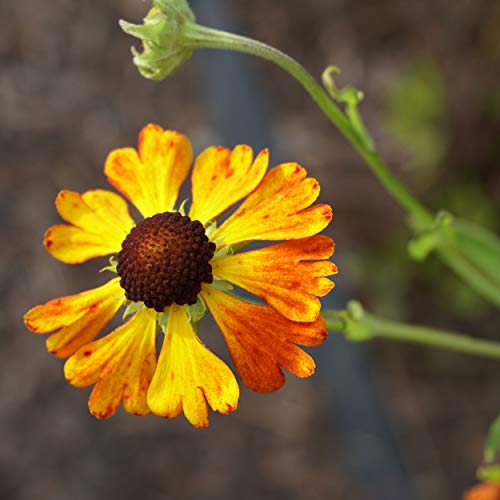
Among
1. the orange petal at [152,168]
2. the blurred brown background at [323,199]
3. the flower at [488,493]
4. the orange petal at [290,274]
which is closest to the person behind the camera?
the orange petal at [290,274]

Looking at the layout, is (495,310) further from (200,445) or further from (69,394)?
(69,394)

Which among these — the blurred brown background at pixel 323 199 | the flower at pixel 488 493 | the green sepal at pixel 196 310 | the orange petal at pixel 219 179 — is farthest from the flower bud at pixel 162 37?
the blurred brown background at pixel 323 199

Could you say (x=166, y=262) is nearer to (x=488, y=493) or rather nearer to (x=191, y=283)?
(x=191, y=283)

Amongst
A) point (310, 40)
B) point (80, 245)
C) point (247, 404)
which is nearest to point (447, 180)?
point (310, 40)

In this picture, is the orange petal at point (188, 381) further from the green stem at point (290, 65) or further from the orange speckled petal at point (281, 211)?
the green stem at point (290, 65)

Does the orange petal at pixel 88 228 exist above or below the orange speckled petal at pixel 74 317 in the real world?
above

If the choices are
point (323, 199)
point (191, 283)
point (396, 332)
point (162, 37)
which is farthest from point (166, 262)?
point (323, 199)
